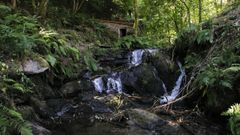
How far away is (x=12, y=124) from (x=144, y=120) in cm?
332

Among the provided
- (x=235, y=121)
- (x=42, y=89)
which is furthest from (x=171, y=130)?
(x=42, y=89)

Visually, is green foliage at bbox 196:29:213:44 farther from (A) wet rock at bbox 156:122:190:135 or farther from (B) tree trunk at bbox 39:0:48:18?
(B) tree trunk at bbox 39:0:48:18

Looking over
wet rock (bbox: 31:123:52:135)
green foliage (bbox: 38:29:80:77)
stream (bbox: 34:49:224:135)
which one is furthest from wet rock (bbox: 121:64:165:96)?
wet rock (bbox: 31:123:52:135)

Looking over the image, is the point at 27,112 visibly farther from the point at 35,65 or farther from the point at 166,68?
the point at 166,68

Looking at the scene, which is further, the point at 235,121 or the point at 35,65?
the point at 35,65

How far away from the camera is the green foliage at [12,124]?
5.57 m

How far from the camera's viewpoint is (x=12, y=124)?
19.5 ft

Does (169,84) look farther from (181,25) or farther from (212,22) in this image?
(181,25)

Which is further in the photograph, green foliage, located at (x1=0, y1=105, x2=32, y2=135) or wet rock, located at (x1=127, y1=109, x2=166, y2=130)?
wet rock, located at (x1=127, y1=109, x2=166, y2=130)

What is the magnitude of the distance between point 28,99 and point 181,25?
16215 mm

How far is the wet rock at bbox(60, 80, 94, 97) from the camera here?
1042cm

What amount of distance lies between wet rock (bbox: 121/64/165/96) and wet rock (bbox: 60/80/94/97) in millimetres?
1503

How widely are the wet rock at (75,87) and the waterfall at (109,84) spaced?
0.32 metres

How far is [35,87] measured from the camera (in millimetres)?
9297
